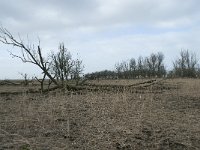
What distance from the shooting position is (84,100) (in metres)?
13.4

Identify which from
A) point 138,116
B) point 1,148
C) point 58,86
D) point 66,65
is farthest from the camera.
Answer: point 66,65

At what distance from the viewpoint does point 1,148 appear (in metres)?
6.93

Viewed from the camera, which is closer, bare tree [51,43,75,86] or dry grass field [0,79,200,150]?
dry grass field [0,79,200,150]

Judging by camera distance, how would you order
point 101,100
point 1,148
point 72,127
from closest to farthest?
point 1,148 → point 72,127 → point 101,100

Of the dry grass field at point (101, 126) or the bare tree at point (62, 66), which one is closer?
the dry grass field at point (101, 126)

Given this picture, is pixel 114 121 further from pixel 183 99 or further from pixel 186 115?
pixel 183 99

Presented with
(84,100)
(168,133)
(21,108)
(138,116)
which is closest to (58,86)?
(84,100)

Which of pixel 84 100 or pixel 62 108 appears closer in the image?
pixel 62 108

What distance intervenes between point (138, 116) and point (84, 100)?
405cm

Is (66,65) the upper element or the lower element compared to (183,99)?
upper

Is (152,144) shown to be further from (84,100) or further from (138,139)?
(84,100)

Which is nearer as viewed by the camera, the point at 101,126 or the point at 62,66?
the point at 101,126

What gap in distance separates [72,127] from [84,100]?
475 cm

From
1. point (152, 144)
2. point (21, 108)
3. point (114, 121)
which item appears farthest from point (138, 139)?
point (21, 108)
